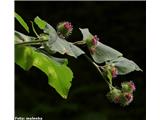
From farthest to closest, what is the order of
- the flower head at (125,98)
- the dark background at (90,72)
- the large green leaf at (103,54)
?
the dark background at (90,72) → the flower head at (125,98) → the large green leaf at (103,54)

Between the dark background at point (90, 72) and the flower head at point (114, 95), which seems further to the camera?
the dark background at point (90, 72)

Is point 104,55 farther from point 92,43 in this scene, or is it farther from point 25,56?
point 25,56

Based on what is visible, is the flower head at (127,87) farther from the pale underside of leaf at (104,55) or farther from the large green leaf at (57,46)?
the large green leaf at (57,46)

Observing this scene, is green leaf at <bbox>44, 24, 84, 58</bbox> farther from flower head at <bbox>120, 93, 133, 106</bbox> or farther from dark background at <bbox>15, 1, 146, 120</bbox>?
dark background at <bbox>15, 1, 146, 120</bbox>

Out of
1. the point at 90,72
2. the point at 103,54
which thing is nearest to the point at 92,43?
the point at 103,54

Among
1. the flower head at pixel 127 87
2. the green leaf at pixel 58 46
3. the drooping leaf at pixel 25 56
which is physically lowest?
the flower head at pixel 127 87

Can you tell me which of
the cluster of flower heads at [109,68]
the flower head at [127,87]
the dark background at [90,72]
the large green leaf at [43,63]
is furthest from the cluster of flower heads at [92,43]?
the dark background at [90,72]
